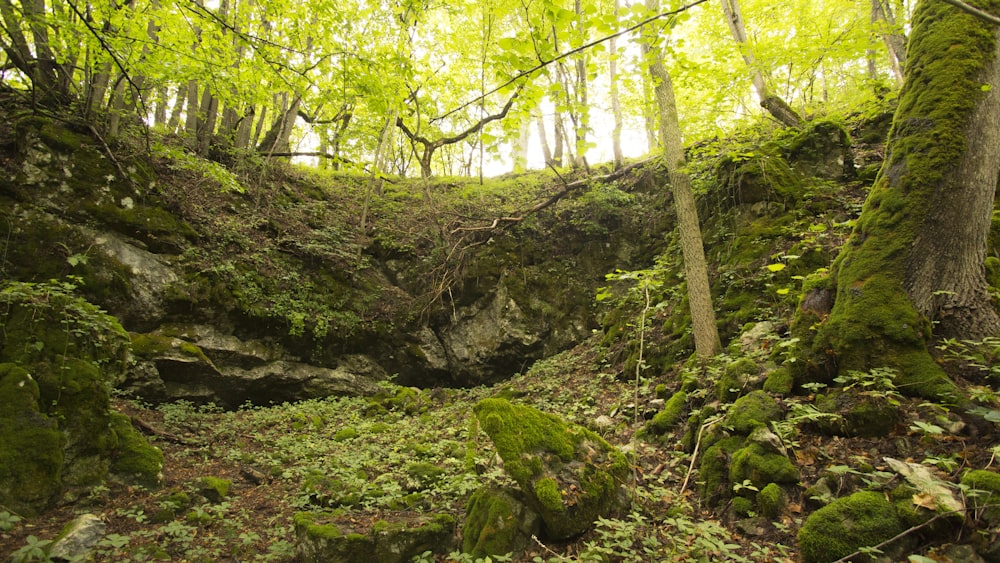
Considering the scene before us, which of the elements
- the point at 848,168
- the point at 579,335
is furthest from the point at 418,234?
the point at 848,168

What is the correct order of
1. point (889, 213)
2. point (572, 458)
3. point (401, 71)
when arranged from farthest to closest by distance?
point (401, 71), point (889, 213), point (572, 458)

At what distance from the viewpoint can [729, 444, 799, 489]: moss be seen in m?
3.39

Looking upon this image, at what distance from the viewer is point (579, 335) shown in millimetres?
10812

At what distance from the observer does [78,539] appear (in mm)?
3221

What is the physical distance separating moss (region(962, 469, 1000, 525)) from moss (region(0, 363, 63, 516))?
6898 millimetres

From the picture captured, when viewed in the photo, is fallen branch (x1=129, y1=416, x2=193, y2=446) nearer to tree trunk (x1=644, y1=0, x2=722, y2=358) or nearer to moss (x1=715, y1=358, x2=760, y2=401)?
moss (x1=715, y1=358, x2=760, y2=401)

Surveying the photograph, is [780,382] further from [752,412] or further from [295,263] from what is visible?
[295,263]

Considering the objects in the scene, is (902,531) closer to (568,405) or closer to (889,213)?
(889,213)

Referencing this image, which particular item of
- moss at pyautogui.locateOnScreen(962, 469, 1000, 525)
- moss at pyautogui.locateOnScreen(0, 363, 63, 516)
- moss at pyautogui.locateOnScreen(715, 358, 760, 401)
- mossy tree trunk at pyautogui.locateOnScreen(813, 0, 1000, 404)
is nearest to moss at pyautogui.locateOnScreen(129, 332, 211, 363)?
moss at pyautogui.locateOnScreen(0, 363, 63, 516)

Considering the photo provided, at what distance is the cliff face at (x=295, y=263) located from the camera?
7.33 m

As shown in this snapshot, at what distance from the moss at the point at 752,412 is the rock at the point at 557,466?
1.16 meters

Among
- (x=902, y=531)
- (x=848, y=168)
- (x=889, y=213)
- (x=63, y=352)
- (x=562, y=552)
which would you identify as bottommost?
(x=562, y=552)

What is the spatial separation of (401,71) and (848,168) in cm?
761

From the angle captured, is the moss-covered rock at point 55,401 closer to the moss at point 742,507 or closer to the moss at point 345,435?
the moss at point 345,435
